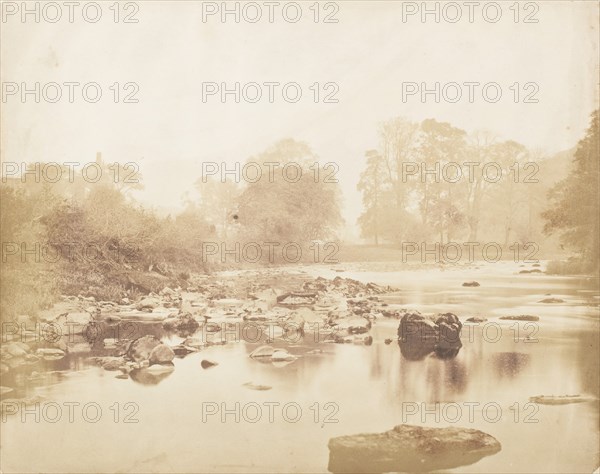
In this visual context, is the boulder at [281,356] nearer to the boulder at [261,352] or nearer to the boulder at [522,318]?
the boulder at [261,352]

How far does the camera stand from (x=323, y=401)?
3.26 meters

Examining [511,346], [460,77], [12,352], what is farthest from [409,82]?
[12,352]

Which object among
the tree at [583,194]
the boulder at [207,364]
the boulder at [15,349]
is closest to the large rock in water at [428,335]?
the tree at [583,194]

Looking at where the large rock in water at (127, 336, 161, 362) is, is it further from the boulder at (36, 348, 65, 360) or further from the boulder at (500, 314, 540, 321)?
the boulder at (500, 314, 540, 321)

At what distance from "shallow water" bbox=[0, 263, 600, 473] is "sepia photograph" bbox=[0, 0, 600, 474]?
0.04 feet

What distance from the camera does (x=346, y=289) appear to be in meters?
3.39

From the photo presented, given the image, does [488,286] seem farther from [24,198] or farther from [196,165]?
[24,198]

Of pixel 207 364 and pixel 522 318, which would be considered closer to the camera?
pixel 207 364

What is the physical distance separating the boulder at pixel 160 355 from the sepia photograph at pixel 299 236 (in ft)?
0.04

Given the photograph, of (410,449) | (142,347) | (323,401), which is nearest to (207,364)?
(142,347)

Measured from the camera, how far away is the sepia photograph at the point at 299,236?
3.22m

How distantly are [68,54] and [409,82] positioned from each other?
189 centimetres

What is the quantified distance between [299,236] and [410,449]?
Answer: 1.20 metres

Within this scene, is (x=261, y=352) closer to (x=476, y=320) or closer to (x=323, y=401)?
(x=323, y=401)
